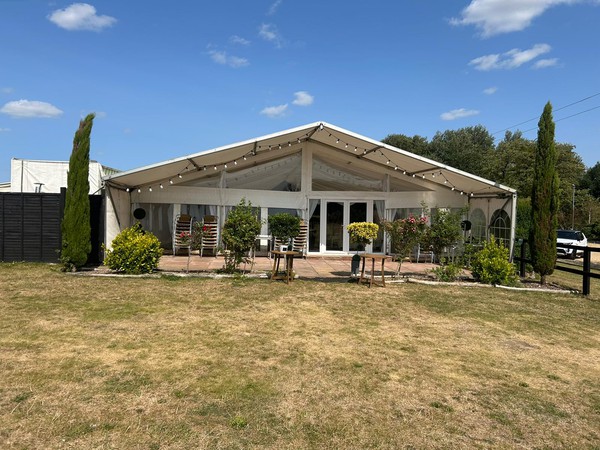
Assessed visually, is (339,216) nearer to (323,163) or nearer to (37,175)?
(323,163)

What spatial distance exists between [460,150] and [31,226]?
45.0 meters

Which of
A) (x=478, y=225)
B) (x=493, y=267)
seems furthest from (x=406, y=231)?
(x=478, y=225)

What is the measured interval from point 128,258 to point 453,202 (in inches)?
385

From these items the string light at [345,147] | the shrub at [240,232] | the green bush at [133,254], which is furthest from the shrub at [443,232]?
the green bush at [133,254]

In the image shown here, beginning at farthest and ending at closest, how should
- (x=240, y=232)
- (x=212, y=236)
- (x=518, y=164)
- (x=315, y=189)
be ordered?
(x=518, y=164) < (x=315, y=189) < (x=212, y=236) < (x=240, y=232)

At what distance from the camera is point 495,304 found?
7.30 meters

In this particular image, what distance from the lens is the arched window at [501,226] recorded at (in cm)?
1120

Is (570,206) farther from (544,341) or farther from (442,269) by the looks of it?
(544,341)

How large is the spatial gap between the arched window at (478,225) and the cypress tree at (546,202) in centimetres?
292

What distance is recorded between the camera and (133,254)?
900 centimetres

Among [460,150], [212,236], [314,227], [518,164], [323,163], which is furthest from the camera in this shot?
[460,150]

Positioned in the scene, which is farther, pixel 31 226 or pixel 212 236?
pixel 212 236

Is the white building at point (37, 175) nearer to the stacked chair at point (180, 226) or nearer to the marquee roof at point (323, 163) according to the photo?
the stacked chair at point (180, 226)

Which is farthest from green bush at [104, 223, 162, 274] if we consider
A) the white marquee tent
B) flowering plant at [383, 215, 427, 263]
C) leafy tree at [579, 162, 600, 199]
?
leafy tree at [579, 162, 600, 199]
